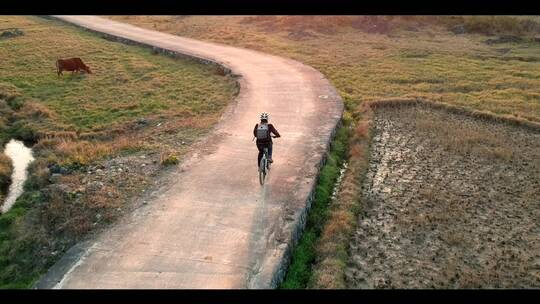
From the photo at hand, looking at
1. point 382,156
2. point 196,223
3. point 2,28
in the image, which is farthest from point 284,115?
point 2,28

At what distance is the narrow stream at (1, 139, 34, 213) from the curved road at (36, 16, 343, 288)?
15.6ft

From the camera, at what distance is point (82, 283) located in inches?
352

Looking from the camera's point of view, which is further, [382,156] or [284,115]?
[284,115]

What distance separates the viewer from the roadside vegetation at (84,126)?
1110 centimetres

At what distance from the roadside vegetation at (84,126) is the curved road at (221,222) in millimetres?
912

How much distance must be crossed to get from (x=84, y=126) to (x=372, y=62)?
14890 millimetres

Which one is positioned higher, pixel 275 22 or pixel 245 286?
pixel 275 22

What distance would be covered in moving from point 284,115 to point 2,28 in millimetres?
25087

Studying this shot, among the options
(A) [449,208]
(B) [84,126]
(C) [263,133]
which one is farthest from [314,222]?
(B) [84,126]

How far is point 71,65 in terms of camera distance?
23.8m

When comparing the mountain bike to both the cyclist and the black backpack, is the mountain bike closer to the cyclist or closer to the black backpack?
the cyclist

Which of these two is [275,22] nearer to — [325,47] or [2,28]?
[325,47]

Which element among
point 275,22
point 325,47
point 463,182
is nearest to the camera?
point 463,182

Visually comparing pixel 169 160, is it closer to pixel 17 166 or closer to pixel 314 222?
pixel 314 222
